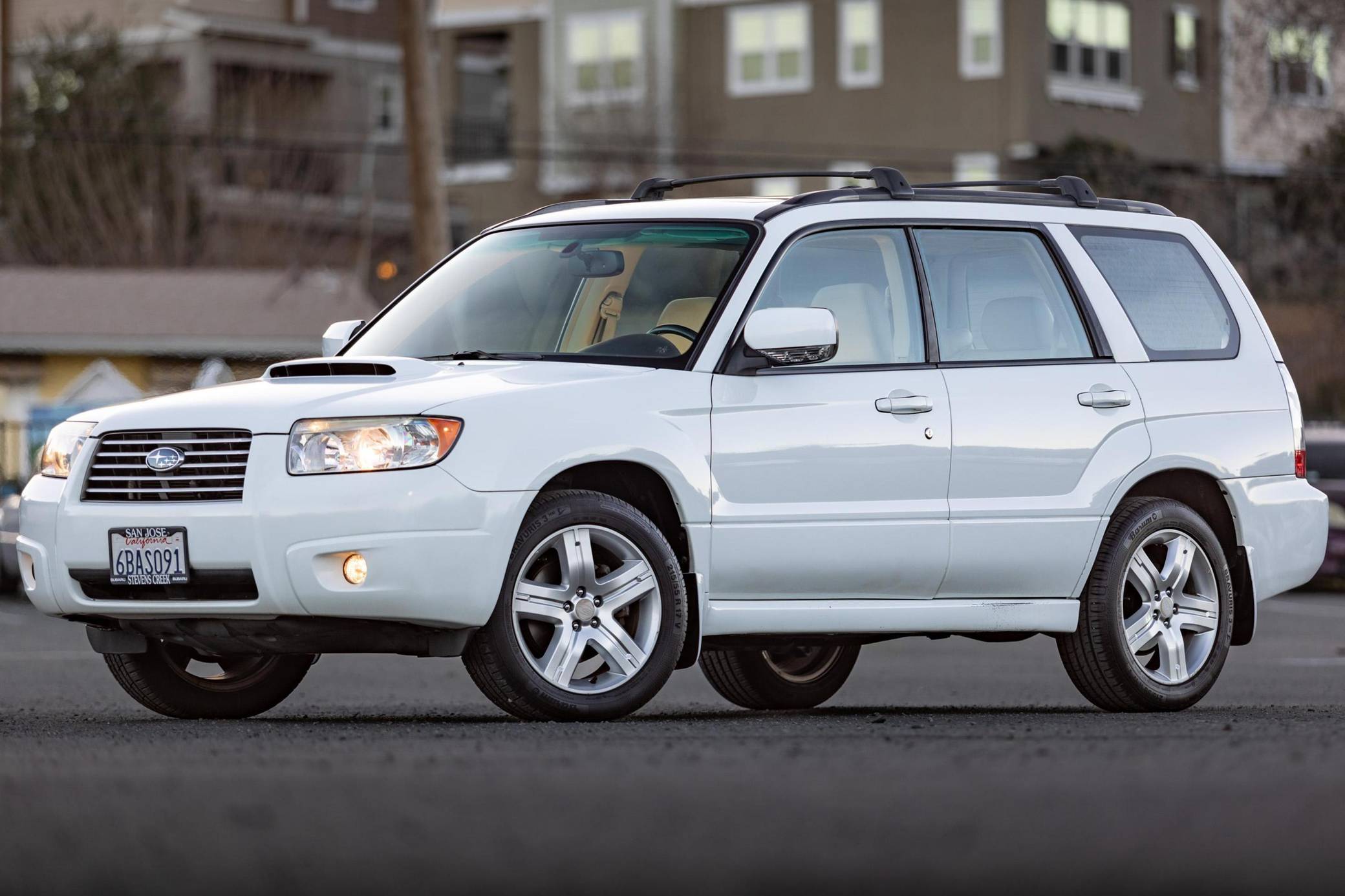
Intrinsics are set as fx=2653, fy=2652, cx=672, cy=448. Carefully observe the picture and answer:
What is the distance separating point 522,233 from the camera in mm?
10328

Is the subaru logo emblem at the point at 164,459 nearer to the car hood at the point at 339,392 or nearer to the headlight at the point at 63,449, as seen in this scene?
the car hood at the point at 339,392

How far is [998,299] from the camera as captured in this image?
10.1 meters

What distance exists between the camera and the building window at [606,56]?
5075 cm

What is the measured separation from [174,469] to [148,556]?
0.97ft

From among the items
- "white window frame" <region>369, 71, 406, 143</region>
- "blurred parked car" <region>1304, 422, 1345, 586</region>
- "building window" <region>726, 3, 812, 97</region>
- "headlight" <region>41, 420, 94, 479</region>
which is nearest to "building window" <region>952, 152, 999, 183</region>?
"building window" <region>726, 3, 812, 97</region>

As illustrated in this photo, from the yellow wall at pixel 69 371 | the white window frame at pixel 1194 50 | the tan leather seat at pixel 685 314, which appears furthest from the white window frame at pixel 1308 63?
the tan leather seat at pixel 685 314

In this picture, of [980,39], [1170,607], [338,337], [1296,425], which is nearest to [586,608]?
[338,337]

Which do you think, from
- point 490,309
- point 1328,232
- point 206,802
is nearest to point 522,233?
point 490,309

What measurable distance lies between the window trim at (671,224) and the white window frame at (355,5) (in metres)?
47.7

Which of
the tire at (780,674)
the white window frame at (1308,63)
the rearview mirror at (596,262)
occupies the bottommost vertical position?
the tire at (780,674)

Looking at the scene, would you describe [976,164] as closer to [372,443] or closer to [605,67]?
[605,67]

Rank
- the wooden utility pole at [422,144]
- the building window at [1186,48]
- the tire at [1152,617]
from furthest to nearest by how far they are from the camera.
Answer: the building window at [1186,48]
the wooden utility pole at [422,144]
the tire at [1152,617]

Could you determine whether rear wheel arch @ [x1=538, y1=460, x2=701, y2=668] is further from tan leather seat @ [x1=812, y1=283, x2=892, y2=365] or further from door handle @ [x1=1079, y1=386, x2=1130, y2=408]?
door handle @ [x1=1079, y1=386, x2=1130, y2=408]

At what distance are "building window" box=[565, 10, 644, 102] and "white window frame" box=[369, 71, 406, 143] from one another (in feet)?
22.1
